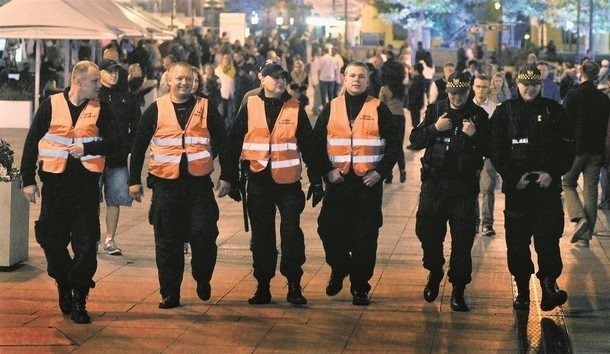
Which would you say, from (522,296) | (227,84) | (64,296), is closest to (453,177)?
(522,296)

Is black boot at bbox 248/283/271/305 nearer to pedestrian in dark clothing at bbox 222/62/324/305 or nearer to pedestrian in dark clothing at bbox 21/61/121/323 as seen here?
pedestrian in dark clothing at bbox 222/62/324/305

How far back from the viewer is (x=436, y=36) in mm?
74125

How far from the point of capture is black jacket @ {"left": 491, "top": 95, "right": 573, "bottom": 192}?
34.8ft

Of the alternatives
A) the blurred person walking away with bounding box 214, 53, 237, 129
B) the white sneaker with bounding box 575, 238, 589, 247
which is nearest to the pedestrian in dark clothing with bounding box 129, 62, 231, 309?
the white sneaker with bounding box 575, 238, 589, 247

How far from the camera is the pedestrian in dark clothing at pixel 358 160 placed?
10.8 m

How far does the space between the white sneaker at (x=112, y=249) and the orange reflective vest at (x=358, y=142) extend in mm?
3067

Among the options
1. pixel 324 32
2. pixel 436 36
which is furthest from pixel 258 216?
pixel 324 32

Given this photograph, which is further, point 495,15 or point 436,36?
point 436,36

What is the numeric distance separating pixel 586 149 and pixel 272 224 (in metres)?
4.56

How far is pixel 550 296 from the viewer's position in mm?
10594

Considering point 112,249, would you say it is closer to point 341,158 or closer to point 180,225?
point 180,225


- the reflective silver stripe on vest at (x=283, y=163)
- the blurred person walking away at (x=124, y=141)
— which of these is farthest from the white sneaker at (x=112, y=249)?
the reflective silver stripe on vest at (x=283, y=163)

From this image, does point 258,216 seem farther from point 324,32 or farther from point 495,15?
point 324,32

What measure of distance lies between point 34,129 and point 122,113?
3019 millimetres
